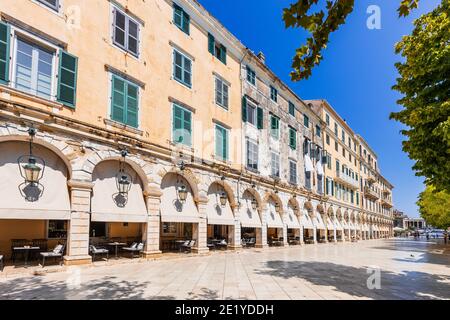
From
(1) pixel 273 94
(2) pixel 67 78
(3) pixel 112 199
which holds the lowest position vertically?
(3) pixel 112 199

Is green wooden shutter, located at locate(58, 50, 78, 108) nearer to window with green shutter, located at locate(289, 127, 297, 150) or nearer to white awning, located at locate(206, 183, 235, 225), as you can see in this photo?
white awning, located at locate(206, 183, 235, 225)

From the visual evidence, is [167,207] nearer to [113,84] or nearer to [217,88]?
[113,84]

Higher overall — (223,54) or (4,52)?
(223,54)

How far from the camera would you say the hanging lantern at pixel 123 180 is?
1215 centimetres

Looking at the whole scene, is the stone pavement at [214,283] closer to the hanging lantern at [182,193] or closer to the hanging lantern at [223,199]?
the hanging lantern at [182,193]

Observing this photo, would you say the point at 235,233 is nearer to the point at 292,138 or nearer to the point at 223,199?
the point at 223,199

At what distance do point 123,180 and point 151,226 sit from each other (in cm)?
237

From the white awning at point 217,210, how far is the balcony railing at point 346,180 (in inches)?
868

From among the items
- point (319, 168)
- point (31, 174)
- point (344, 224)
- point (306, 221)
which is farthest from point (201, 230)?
point (344, 224)

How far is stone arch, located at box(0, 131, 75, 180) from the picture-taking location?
30.8 ft

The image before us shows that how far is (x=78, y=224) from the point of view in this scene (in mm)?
10594

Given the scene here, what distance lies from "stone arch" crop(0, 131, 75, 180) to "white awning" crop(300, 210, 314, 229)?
2058 centimetres
